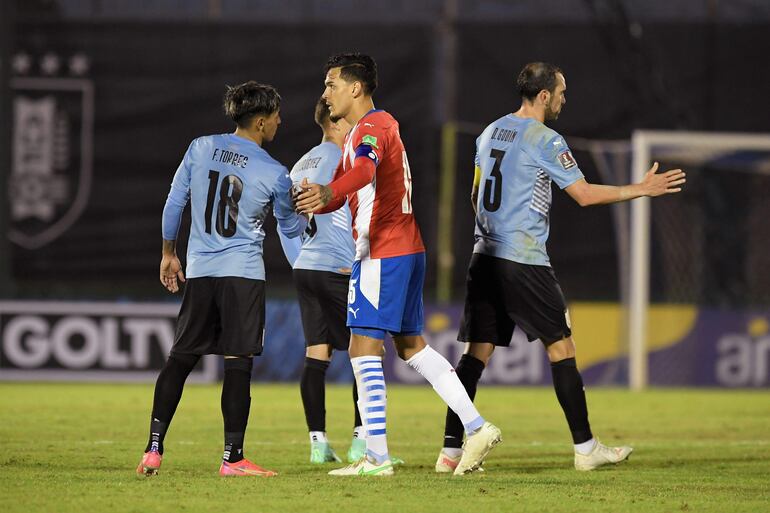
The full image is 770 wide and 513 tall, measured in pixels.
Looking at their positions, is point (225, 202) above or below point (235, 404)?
above

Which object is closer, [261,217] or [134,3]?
[261,217]

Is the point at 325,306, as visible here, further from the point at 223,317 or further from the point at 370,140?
the point at 370,140

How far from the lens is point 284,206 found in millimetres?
7004

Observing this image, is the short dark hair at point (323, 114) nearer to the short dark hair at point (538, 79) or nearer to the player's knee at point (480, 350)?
the short dark hair at point (538, 79)

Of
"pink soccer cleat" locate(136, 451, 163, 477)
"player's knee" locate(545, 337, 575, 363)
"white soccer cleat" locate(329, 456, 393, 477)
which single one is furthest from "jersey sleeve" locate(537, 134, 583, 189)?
"pink soccer cleat" locate(136, 451, 163, 477)

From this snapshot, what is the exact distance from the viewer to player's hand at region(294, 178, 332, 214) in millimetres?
6445

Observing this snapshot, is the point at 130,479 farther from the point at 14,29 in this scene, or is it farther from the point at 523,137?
the point at 14,29

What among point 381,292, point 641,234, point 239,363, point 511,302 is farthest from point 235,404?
point 641,234

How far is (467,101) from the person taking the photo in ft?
50.2

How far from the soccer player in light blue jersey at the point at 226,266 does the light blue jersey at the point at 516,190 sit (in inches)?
45.6

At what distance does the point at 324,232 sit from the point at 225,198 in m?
1.37

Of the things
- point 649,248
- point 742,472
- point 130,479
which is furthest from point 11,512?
point 649,248

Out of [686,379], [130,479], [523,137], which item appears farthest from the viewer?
[686,379]

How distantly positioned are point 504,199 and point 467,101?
→ 802 centimetres
